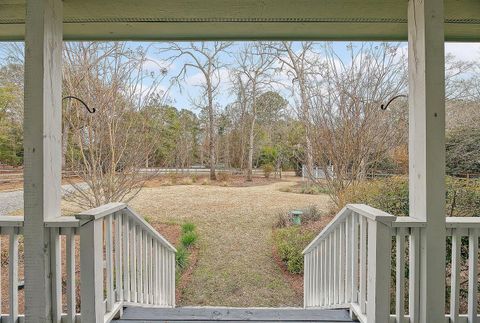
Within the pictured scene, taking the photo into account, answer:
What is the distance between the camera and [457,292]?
Result: 1.80m

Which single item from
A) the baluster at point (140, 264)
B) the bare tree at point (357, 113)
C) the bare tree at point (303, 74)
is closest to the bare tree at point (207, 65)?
the bare tree at point (303, 74)

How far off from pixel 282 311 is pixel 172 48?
4.39m

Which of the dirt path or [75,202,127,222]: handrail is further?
the dirt path

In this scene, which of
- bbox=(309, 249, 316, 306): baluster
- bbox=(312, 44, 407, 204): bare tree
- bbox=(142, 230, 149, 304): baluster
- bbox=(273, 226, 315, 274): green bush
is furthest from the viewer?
bbox=(273, 226, 315, 274): green bush

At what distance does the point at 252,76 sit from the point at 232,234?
324cm

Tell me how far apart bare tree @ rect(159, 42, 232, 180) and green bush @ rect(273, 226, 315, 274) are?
183cm

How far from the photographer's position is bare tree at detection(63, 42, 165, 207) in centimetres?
411

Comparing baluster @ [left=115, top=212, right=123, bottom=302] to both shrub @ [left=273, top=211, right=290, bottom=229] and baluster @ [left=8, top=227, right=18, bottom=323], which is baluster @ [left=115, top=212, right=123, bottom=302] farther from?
shrub @ [left=273, top=211, right=290, bottom=229]

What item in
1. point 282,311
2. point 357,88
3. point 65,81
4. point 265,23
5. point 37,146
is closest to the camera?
point 37,146

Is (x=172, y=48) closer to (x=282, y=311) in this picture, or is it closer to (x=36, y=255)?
(x=36, y=255)

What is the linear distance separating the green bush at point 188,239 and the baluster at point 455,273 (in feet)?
14.6

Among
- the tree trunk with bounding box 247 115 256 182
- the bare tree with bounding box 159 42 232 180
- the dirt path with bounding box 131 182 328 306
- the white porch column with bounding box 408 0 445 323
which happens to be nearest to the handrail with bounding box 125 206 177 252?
the dirt path with bounding box 131 182 328 306

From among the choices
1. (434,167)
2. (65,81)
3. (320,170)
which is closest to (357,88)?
(320,170)

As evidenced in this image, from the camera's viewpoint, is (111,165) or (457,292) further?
(111,165)
